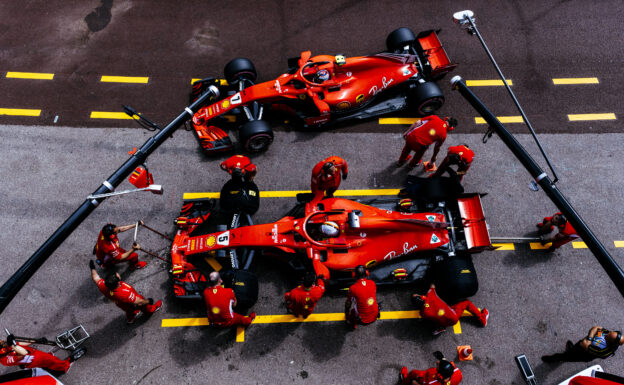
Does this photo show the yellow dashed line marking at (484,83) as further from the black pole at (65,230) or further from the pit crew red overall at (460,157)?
the black pole at (65,230)

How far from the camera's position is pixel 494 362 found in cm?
657

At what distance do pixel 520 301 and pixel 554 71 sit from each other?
598cm

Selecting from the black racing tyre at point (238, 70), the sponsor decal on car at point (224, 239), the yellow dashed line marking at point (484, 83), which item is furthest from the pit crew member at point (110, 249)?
the yellow dashed line marking at point (484, 83)

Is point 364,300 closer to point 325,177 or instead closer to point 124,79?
point 325,177

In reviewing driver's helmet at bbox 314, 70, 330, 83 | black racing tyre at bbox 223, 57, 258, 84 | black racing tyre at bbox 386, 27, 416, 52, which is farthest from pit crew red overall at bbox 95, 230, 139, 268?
black racing tyre at bbox 386, 27, 416, 52

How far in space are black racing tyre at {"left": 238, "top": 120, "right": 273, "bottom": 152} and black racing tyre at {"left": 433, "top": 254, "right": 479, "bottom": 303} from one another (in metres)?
4.21

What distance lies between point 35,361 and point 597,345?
8463 mm

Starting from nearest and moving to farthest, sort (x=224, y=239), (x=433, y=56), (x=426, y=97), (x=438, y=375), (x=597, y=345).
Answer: (x=438, y=375) → (x=597, y=345) → (x=224, y=239) → (x=426, y=97) → (x=433, y=56)

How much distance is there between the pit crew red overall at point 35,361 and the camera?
5445 millimetres

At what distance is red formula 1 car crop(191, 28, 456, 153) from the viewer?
8055 mm

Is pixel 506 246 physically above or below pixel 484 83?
below

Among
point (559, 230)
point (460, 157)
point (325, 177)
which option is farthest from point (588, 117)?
point (325, 177)

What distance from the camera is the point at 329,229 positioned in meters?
6.13

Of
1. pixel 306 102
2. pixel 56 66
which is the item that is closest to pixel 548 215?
pixel 306 102
